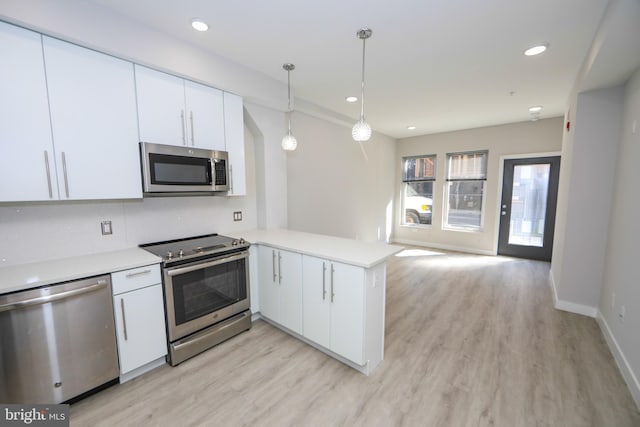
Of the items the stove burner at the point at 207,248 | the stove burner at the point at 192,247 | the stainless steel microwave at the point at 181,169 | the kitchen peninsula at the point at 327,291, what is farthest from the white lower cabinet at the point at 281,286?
the stainless steel microwave at the point at 181,169

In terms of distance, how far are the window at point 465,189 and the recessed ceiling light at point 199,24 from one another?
5.44 m

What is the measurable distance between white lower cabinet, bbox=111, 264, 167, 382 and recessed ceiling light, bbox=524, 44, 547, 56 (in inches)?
146

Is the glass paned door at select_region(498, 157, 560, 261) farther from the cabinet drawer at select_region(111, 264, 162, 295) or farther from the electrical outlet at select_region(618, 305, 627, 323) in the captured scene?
the cabinet drawer at select_region(111, 264, 162, 295)

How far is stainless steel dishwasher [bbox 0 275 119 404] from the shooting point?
1.50 meters

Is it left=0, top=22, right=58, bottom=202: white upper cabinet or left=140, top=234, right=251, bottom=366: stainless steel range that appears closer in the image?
left=0, top=22, right=58, bottom=202: white upper cabinet

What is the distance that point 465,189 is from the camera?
5.81 metres

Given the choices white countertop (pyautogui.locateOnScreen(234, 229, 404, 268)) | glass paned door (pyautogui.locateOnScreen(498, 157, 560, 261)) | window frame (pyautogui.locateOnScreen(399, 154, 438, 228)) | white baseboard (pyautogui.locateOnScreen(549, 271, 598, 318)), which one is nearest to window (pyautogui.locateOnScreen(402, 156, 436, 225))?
window frame (pyautogui.locateOnScreen(399, 154, 438, 228))

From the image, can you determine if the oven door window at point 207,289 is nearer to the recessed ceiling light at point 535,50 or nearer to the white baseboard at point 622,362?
the white baseboard at point 622,362

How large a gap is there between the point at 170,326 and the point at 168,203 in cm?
116

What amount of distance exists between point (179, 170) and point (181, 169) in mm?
19

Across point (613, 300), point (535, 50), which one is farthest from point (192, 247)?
point (613, 300)

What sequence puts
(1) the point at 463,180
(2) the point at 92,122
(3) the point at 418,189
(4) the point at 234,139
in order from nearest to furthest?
(2) the point at 92,122 < (4) the point at 234,139 < (1) the point at 463,180 < (3) the point at 418,189

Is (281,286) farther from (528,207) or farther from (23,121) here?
(528,207)

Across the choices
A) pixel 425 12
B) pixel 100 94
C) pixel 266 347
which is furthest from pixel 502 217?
pixel 100 94
